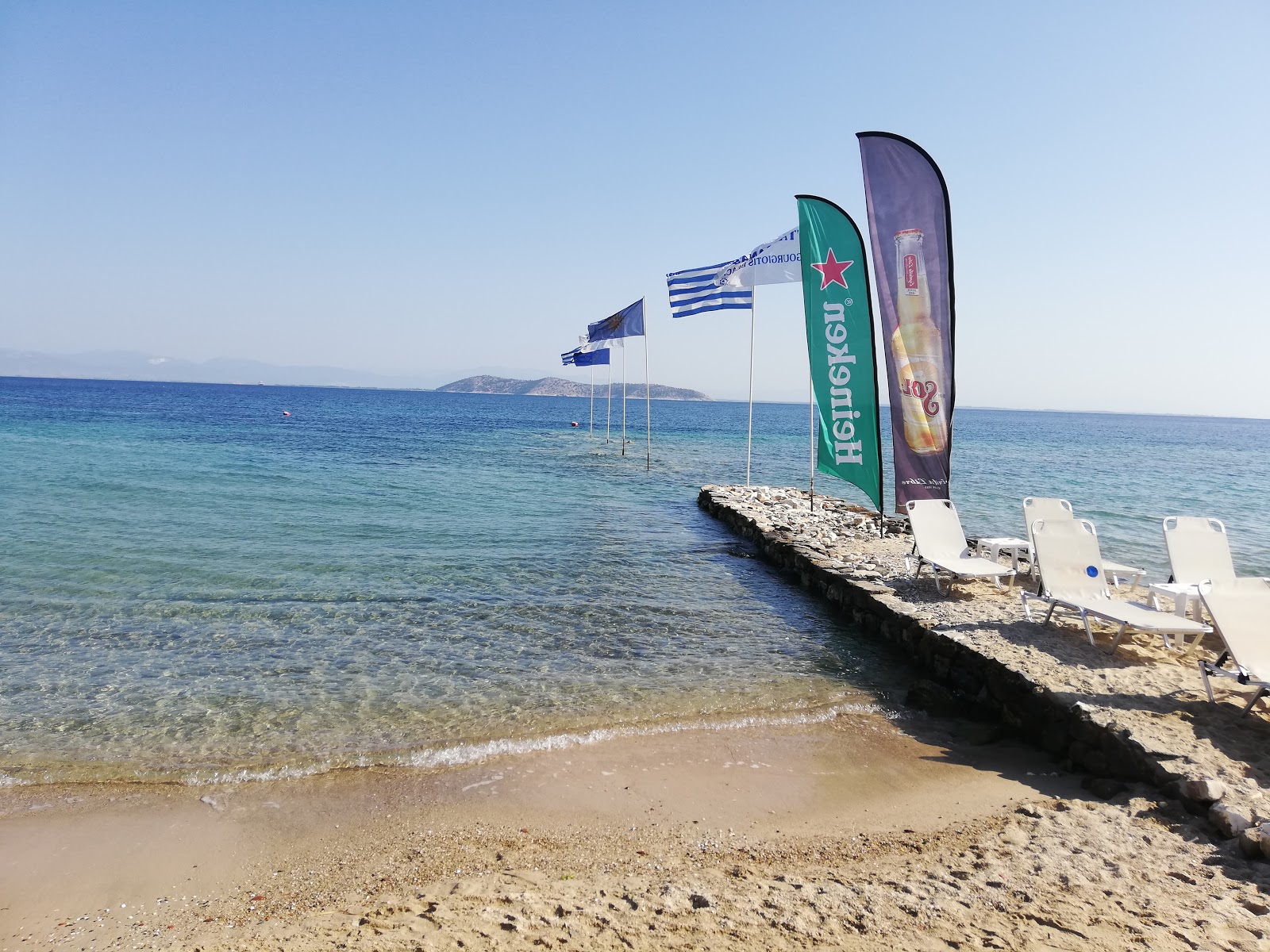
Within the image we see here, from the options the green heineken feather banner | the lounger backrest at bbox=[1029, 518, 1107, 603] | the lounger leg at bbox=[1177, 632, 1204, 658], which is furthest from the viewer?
the green heineken feather banner

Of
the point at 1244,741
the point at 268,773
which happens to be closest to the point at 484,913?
the point at 268,773

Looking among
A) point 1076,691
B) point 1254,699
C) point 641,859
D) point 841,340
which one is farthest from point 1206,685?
point 841,340

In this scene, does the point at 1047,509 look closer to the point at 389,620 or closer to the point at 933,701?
the point at 933,701

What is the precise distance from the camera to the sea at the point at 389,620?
6.24 metres

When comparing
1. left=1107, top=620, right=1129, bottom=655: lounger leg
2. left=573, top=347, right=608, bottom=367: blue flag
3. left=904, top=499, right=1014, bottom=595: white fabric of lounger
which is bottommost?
left=1107, top=620, right=1129, bottom=655: lounger leg

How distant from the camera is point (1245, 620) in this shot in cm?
573

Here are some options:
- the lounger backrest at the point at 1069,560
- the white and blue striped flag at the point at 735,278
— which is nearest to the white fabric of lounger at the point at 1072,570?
the lounger backrest at the point at 1069,560

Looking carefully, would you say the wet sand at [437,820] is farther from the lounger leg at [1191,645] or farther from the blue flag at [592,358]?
the blue flag at [592,358]

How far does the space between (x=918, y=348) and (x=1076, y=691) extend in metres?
5.79

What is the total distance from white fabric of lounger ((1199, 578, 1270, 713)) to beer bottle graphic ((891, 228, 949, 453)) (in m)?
4.97

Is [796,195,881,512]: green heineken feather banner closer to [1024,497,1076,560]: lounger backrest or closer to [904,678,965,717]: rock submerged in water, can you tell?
[1024,497,1076,560]: lounger backrest

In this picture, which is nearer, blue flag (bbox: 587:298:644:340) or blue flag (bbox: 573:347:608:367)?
blue flag (bbox: 587:298:644:340)

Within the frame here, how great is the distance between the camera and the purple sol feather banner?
33.8ft

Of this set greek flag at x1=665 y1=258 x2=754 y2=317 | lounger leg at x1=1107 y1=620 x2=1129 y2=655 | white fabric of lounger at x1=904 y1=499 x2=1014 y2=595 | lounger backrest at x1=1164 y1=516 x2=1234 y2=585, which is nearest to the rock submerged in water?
lounger leg at x1=1107 y1=620 x2=1129 y2=655
